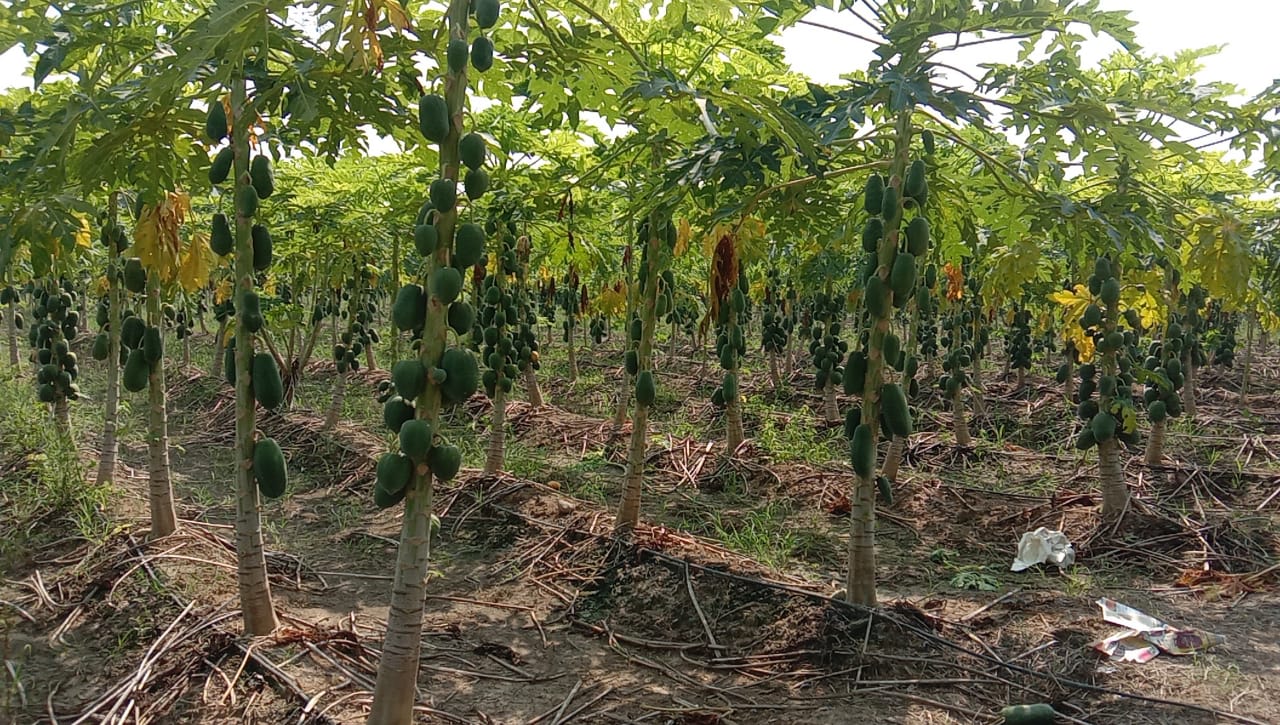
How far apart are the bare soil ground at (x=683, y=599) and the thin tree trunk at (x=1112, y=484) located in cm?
13

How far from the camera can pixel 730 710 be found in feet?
12.7

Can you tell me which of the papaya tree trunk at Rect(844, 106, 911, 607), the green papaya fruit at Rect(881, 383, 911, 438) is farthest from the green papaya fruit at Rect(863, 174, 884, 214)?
the green papaya fruit at Rect(881, 383, 911, 438)

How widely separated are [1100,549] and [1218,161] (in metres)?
5.37

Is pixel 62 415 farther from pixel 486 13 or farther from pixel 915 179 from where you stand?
pixel 915 179

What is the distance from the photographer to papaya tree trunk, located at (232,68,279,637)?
153 inches

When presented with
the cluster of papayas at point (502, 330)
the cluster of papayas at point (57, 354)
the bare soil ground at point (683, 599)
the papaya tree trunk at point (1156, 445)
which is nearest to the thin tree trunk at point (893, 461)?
the bare soil ground at point (683, 599)

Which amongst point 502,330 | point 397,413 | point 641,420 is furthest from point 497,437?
point 397,413

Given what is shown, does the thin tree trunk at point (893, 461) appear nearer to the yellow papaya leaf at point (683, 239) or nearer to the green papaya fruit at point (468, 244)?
the yellow papaya leaf at point (683, 239)

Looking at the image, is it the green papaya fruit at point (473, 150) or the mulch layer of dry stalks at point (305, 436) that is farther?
the mulch layer of dry stalks at point (305, 436)

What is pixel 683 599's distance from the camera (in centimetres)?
512

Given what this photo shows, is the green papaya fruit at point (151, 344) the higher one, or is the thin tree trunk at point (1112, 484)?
the green papaya fruit at point (151, 344)

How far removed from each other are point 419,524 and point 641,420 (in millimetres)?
3020

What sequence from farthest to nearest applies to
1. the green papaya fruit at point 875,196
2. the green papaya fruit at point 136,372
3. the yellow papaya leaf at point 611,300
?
the yellow papaya leaf at point 611,300
the green papaya fruit at point 136,372
the green papaya fruit at point 875,196

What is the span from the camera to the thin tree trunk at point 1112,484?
6441 mm
